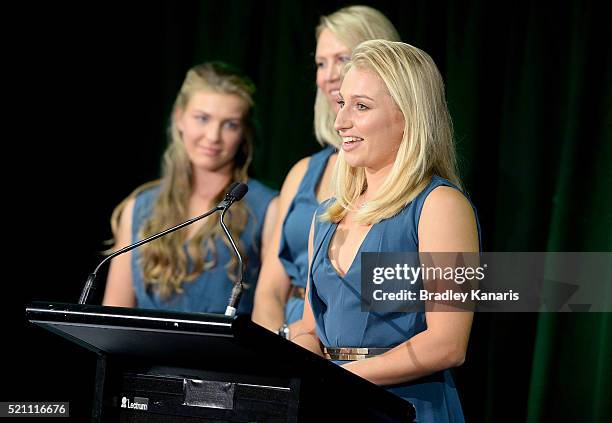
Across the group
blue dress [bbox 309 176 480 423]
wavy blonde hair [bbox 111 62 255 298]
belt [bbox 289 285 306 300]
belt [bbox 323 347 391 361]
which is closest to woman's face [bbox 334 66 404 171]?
blue dress [bbox 309 176 480 423]

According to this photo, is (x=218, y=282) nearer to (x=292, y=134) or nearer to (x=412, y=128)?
(x=292, y=134)

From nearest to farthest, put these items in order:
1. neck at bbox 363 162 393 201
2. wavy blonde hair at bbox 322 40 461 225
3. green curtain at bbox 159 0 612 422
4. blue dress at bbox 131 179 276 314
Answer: wavy blonde hair at bbox 322 40 461 225, neck at bbox 363 162 393 201, green curtain at bbox 159 0 612 422, blue dress at bbox 131 179 276 314

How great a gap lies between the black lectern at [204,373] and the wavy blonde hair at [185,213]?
5.59 feet

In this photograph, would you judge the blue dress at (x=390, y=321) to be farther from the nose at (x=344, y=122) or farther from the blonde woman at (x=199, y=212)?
the blonde woman at (x=199, y=212)

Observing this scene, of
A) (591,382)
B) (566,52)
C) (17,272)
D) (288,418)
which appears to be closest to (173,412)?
(288,418)

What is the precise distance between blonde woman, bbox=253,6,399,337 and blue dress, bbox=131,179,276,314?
0.24 metres

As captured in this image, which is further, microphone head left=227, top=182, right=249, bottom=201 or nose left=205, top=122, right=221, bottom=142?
nose left=205, top=122, right=221, bottom=142

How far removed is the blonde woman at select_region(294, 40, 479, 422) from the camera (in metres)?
2.05

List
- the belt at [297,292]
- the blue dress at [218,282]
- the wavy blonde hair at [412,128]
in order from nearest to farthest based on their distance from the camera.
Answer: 1. the wavy blonde hair at [412,128]
2. the belt at [297,292]
3. the blue dress at [218,282]

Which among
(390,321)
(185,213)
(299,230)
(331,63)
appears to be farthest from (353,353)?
(185,213)

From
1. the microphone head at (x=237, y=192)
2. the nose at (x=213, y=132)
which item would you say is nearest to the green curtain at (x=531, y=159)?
the nose at (x=213, y=132)

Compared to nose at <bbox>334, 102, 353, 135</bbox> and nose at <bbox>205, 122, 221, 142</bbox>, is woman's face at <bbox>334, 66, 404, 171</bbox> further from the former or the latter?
nose at <bbox>205, 122, 221, 142</bbox>

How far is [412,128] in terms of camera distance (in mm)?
2172

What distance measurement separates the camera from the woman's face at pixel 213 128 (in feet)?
11.9
